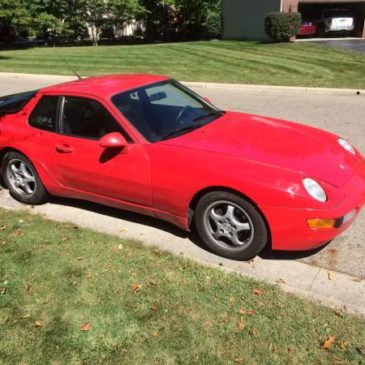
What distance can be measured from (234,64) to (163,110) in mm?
13490

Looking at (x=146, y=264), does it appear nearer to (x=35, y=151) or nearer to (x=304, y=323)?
(x=304, y=323)

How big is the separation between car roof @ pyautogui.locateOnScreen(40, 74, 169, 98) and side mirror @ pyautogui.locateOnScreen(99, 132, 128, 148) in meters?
0.52

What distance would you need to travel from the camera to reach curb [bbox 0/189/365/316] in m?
3.64

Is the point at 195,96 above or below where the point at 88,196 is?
above

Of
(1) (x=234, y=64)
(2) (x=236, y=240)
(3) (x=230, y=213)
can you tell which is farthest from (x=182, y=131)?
(1) (x=234, y=64)

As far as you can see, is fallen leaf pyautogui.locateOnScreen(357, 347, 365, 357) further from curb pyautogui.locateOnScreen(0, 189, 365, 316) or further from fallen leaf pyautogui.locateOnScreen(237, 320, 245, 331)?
fallen leaf pyautogui.locateOnScreen(237, 320, 245, 331)

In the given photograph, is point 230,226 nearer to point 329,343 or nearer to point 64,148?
point 329,343

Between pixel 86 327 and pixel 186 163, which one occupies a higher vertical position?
pixel 186 163

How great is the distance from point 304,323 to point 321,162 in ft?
4.75

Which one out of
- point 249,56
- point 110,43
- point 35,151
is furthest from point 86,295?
point 110,43

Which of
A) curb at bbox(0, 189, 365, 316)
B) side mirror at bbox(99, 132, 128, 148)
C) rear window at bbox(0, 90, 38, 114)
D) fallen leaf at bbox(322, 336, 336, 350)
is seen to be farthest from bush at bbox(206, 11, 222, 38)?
fallen leaf at bbox(322, 336, 336, 350)

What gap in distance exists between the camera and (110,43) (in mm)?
38125

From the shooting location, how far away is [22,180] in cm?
568

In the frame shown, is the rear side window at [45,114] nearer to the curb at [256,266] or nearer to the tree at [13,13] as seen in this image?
the curb at [256,266]
